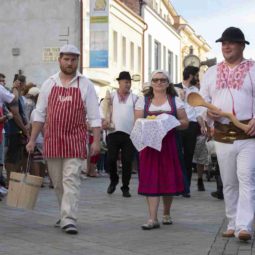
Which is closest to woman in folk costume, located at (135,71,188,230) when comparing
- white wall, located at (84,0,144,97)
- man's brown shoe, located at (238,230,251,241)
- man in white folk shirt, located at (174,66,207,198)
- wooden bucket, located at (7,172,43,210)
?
wooden bucket, located at (7,172,43,210)

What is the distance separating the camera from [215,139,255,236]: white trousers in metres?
7.39

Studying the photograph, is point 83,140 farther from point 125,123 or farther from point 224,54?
point 125,123

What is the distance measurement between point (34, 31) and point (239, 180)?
27750 millimetres

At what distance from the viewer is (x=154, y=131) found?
27.8 feet

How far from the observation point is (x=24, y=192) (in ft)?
26.8

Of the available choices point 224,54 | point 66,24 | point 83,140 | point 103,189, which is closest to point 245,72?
point 224,54

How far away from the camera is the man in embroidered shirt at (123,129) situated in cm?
1220

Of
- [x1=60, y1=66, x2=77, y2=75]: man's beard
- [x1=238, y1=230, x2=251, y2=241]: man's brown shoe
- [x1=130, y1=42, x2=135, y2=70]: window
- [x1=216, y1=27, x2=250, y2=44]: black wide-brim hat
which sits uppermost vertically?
[x1=130, y1=42, x2=135, y2=70]: window

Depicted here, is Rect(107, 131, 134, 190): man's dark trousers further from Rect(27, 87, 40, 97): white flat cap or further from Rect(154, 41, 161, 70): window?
Rect(154, 41, 161, 70): window

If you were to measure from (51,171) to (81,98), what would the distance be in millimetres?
875

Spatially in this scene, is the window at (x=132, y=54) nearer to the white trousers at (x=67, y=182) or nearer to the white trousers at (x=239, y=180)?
the white trousers at (x=67, y=182)

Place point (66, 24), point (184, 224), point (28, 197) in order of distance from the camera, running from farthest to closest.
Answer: point (66, 24) < point (184, 224) < point (28, 197)

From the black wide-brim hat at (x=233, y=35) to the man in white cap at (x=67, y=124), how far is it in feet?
5.34

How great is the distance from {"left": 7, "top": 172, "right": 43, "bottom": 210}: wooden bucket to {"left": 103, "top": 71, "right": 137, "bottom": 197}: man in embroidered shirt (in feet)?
13.2
